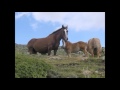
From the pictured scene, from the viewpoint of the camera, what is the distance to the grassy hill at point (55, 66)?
31.1 feet

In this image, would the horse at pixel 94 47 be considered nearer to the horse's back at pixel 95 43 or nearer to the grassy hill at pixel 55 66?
the horse's back at pixel 95 43

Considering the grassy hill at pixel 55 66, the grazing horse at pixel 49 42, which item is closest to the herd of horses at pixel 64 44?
the grazing horse at pixel 49 42

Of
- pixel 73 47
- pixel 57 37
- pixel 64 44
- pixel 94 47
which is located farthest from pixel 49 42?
pixel 94 47

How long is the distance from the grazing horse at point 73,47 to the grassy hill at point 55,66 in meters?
0.17

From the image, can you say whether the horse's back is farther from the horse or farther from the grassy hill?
the grassy hill

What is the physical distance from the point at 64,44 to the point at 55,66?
1.89ft

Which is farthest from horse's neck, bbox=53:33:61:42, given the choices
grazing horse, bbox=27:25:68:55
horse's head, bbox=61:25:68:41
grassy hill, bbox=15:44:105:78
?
grassy hill, bbox=15:44:105:78

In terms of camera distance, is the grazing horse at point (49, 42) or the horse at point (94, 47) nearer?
the horse at point (94, 47)

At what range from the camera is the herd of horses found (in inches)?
378
